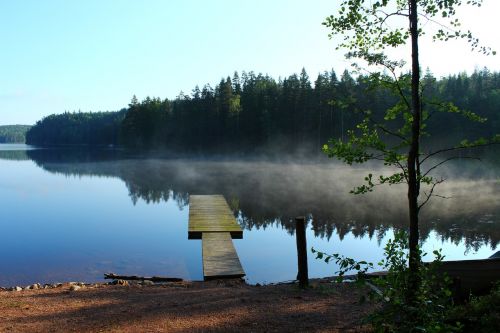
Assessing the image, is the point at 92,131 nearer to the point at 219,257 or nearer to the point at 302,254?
the point at 219,257

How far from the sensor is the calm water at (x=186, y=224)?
1602 cm

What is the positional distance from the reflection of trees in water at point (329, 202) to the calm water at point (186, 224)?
71 mm

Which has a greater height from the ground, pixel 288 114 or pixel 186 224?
pixel 288 114

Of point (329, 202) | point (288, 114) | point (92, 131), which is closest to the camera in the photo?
point (329, 202)

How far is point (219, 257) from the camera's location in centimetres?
1554

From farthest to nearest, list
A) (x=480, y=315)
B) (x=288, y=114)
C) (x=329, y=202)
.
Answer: (x=288, y=114) → (x=329, y=202) → (x=480, y=315)

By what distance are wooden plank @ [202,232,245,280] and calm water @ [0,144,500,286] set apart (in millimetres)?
570

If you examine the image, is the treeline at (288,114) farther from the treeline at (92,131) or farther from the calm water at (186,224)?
the treeline at (92,131)

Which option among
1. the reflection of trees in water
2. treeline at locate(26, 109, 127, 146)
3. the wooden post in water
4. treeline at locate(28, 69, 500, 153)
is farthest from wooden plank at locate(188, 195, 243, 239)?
treeline at locate(26, 109, 127, 146)

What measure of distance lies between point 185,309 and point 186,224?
47.0 ft

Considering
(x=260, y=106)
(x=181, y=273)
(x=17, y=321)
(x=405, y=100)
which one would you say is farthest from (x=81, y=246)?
(x=260, y=106)

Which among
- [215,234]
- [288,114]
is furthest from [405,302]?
[288,114]

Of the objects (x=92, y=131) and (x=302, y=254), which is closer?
(x=302, y=254)

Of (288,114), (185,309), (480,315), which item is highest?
(288,114)
